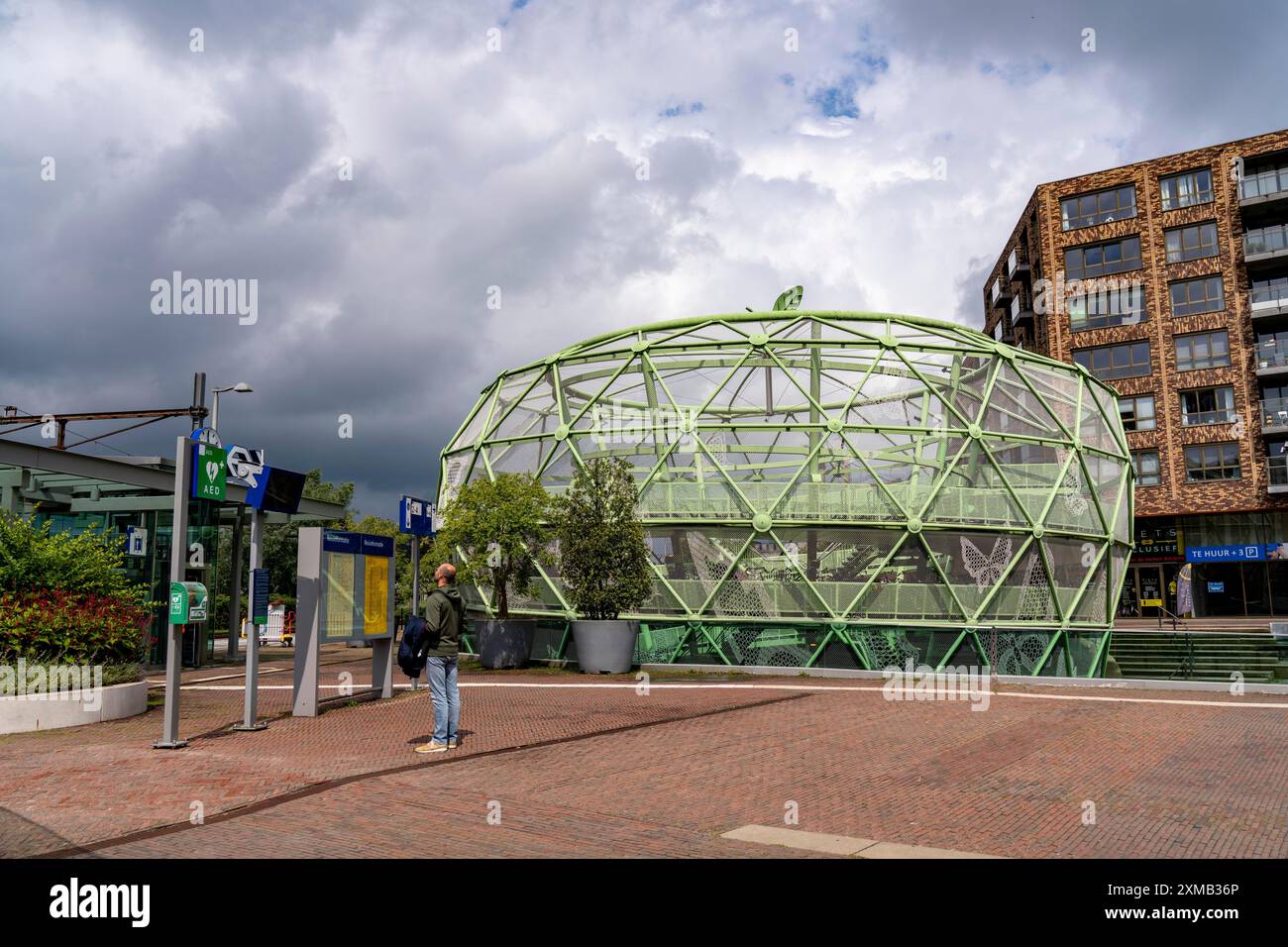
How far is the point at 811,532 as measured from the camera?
73.3 ft

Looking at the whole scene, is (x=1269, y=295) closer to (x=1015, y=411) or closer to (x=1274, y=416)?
(x=1274, y=416)

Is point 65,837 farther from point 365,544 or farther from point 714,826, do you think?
point 365,544

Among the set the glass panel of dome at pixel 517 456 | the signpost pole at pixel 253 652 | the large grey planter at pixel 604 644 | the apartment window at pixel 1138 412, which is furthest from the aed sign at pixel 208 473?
the apartment window at pixel 1138 412

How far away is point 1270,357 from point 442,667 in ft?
164

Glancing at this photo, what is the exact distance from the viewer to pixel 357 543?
48.0ft

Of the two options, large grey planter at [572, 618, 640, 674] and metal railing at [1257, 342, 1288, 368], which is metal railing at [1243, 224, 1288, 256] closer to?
metal railing at [1257, 342, 1288, 368]

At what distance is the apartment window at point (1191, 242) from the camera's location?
4891 centimetres

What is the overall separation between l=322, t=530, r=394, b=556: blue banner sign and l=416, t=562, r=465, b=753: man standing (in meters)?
3.57

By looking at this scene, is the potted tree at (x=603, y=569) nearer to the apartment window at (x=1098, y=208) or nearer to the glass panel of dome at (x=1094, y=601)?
the glass panel of dome at (x=1094, y=601)

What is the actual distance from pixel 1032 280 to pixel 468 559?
4582 centimetres

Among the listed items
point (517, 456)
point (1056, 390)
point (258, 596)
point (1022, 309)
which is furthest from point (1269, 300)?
point (258, 596)

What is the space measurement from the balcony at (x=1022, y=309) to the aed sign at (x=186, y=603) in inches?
2120

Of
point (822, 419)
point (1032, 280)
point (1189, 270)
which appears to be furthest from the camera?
point (1032, 280)
